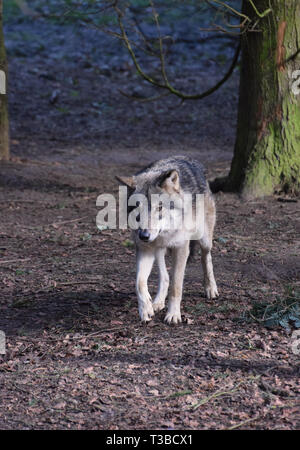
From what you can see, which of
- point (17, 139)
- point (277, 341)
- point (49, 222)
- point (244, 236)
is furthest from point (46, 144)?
point (277, 341)

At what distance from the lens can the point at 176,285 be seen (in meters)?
5.45

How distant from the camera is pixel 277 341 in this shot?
194 inches

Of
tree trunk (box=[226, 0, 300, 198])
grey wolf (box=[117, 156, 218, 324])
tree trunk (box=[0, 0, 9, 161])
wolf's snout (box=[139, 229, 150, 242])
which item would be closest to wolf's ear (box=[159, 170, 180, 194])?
grey wolf (box=[117, 156, 218, 324])

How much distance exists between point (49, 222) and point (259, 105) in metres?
3.50

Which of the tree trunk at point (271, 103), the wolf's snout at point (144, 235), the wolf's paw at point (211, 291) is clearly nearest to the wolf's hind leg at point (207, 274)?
the wolf's paw at point (211, 291)

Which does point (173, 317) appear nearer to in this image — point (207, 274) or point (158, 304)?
point (158, 304)

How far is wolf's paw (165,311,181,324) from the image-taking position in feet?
Answer: 17.7

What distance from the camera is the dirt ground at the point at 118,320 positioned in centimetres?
400

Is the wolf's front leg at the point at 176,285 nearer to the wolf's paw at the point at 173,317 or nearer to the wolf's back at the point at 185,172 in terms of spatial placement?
the wolf's paw at the point at 173,317

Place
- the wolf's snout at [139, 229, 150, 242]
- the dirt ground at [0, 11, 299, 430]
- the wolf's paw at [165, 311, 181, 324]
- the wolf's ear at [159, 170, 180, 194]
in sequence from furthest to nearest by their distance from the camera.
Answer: the wolf's paw at [165, 311, 181, 324]
the wolf's ear at [159, 170, 180, 194]
the wolf's snout at [139, 229, 150, 242]
the dirt ground at [0, 11, 299, 430]

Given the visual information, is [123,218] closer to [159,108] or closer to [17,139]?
[17,139]

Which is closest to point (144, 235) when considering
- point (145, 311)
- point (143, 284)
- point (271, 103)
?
point (143, 284)

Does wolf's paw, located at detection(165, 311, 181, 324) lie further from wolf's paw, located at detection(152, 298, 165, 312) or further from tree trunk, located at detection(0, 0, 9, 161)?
tree trunk, located at detection(0, 0, 9, 161)

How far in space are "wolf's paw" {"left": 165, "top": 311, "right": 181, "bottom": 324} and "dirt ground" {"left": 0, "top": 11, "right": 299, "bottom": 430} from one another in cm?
10
